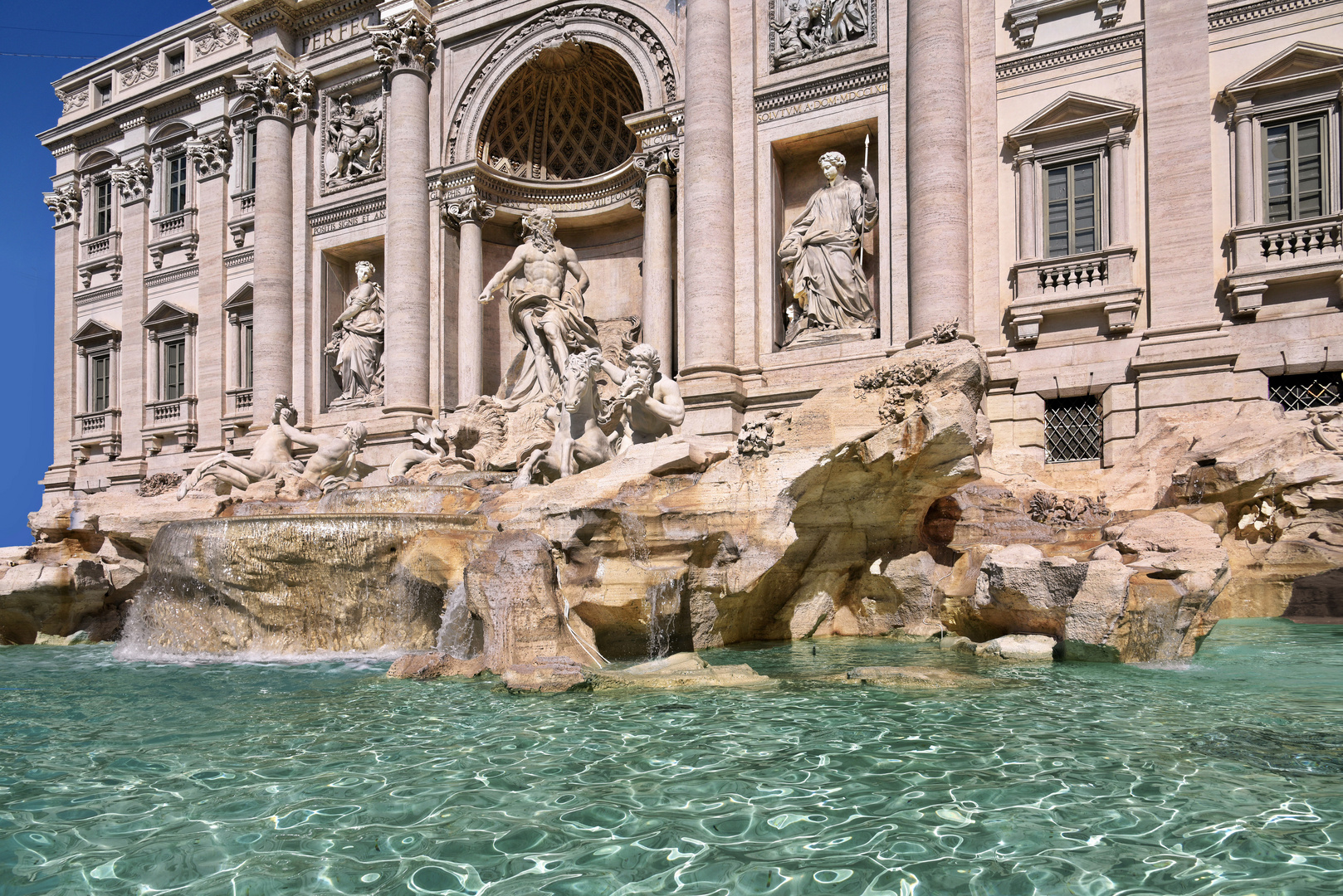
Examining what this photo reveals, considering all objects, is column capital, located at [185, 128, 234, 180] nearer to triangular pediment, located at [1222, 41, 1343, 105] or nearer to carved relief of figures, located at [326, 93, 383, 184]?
carved relief of figures, located at [326, 93, 383, 184]

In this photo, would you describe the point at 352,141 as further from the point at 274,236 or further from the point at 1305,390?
the point at 1305,390

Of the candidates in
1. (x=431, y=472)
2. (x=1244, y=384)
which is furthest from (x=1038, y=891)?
(x=431, y=472)

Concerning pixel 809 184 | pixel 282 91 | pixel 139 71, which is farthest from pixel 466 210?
pixel 139 71

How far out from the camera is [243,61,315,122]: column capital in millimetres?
20453

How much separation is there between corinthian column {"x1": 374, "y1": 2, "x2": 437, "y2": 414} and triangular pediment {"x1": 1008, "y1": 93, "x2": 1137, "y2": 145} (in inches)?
440

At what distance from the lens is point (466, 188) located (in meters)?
18.1

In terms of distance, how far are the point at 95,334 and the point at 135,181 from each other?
4149 millimetres

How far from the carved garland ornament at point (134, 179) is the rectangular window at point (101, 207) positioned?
1.01 m

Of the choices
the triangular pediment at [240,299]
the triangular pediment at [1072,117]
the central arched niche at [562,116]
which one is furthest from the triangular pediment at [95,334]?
the triangular pediment at [1072,117]

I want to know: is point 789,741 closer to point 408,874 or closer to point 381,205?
point 408,874

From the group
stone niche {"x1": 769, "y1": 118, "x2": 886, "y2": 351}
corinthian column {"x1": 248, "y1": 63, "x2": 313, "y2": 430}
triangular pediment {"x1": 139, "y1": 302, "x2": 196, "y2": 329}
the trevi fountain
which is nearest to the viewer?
the trevi fountain

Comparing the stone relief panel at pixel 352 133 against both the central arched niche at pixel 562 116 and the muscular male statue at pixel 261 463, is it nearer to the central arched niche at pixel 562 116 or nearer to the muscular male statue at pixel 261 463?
the central arched niche at pixel 562 116

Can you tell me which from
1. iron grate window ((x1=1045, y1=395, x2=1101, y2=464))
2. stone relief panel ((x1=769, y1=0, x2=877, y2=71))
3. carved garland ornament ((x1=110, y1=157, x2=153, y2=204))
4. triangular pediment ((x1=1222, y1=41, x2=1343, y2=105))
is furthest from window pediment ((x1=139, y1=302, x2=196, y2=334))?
triangular pediment ((x1=1222, y1=41, x2=1343, y2=105))

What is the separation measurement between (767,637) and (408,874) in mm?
6241
